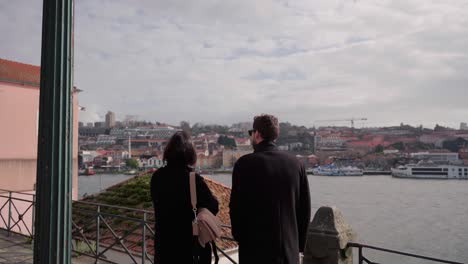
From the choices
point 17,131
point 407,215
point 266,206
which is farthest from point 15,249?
point 407,215

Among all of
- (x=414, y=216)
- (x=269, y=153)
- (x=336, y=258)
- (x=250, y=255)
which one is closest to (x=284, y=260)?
(x=250, y=255)

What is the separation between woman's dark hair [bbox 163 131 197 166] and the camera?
247 centimetres

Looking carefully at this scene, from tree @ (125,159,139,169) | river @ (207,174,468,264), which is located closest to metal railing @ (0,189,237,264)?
river @ (207,174,468,264)

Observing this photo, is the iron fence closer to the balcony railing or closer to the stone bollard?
the balcony railing

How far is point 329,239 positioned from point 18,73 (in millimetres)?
20258

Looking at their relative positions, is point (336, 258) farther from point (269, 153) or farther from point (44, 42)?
point (44, 42)

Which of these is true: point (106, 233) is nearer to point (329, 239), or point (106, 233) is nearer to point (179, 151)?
point (329, 239)

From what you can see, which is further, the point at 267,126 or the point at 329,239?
the point at 329,239

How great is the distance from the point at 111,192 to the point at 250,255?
53.7 ft

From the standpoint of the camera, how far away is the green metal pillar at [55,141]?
7.06ft

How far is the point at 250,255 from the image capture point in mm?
2291

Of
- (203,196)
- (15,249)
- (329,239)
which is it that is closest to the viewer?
(203,196)

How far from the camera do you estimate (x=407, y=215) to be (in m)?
51.6

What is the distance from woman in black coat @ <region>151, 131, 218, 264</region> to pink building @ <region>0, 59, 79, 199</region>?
16143 millimetres
